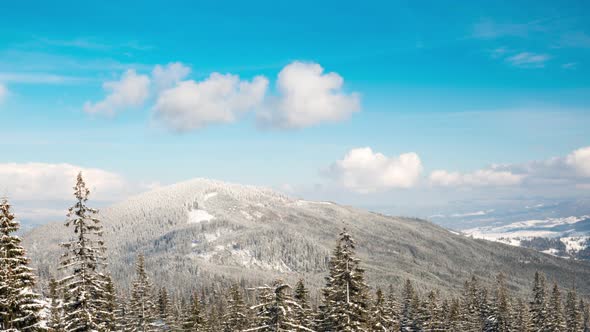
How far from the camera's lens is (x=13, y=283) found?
27500 millimetres

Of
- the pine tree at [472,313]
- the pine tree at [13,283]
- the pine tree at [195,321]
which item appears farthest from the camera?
the pine tree at [472,313]

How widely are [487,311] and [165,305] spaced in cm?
7076

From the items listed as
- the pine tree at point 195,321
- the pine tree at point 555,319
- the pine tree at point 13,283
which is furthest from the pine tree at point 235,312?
the pine tree at point 555,319

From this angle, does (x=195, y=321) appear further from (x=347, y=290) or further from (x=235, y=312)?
(x=347, y=290)

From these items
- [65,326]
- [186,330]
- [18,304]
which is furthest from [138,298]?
[18,304]

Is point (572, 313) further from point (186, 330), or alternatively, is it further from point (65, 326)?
point (65, 326)

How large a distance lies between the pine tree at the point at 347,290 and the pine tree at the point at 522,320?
212 ft

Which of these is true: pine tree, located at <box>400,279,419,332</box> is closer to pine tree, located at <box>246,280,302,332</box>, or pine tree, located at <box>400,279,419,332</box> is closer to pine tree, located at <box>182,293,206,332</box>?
pine tree, located at <box>182,293,206,332</box>

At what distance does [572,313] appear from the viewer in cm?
11544

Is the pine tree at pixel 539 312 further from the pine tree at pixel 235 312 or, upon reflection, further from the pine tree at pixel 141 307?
the pine tree at pixel 141 307

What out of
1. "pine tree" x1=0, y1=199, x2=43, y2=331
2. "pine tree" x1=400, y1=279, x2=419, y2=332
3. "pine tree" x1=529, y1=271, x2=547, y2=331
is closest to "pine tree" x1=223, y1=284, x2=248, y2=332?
"pine tree" x1=400, y1=279, x2=419, y2=332

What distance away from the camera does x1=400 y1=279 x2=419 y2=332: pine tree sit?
3600 inches

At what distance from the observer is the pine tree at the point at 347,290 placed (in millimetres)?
38875

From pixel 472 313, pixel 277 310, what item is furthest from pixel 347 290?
pixel 472 313
